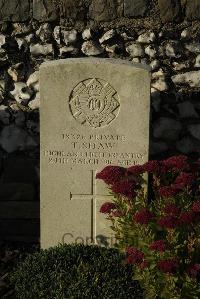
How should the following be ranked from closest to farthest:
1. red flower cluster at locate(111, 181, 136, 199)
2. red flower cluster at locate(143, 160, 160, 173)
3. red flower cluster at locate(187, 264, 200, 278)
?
red flower cluster at locate(187, 264, 200, 278) < red flower cluster at locate(111, 181, 136, 199) < red flower cluster at locate(143, 160, 160, 173)

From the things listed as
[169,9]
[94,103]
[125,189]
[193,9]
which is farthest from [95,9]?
[125,189]

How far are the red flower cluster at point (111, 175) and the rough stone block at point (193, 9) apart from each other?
1.85m

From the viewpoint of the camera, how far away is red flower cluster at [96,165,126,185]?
13.0 ft

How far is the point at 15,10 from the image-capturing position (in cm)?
527

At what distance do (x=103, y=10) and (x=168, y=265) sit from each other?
2.67 m

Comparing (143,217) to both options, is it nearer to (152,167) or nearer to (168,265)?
(168,265)

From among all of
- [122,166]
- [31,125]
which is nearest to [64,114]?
[122,166]

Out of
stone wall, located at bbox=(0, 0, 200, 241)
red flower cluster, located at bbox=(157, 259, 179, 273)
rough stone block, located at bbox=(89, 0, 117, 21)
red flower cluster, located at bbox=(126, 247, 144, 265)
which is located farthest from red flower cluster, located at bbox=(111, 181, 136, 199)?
rough stone block, located at bbox=(89, 0, 117, 21)

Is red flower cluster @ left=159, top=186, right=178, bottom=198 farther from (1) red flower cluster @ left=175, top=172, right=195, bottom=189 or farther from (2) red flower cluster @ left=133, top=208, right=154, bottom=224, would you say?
(2) red flower cluster @ left=133, top=208, right=154, bottom=224

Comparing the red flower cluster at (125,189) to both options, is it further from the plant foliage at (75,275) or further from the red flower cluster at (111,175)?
the plant foliage at (75,275)

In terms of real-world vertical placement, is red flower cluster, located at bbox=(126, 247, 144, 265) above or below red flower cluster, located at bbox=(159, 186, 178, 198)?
below

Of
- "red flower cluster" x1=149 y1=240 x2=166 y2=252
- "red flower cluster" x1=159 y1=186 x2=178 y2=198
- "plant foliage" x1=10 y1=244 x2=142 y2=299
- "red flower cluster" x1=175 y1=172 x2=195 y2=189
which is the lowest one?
"plant foliage" x1=10 y1=244 x2=142 y2=299

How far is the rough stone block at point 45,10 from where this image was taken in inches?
206

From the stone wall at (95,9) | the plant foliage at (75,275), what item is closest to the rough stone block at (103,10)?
the stone wall at (95,9)
